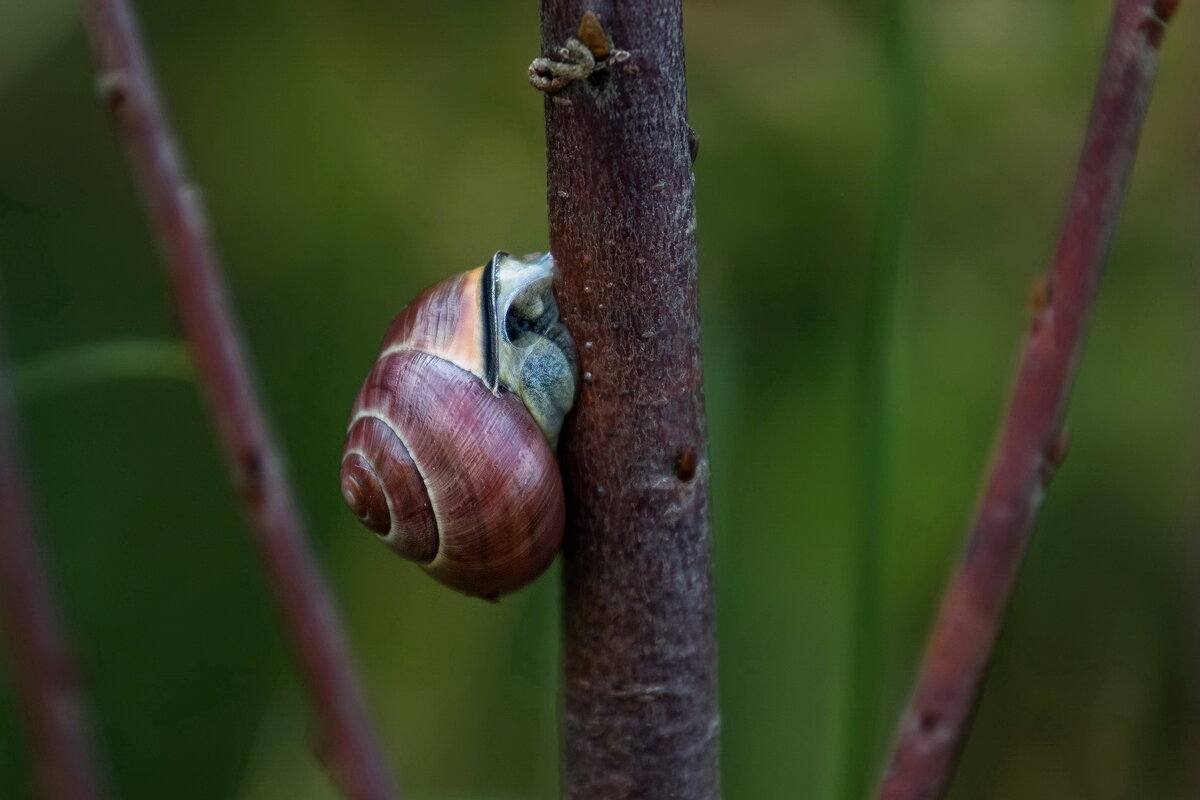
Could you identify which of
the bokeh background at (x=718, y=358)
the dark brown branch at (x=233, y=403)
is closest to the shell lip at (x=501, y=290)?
the dark brown branch at (x=233, y=403)

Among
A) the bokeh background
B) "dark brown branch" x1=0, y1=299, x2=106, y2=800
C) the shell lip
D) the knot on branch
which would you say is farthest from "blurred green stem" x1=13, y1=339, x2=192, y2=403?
the bokeh background

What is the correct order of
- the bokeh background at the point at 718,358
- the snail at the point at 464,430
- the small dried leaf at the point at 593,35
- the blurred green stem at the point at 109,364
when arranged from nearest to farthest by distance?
the small dried leaf at the point at 593,35
the snail at the point at 464,430
the blurred green stem at the point at 109,364
the bokeh background at the point at 718,358

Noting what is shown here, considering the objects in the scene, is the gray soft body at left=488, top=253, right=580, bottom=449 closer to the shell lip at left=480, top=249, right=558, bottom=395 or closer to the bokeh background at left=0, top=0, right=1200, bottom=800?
the shell lip at left=480, top=249, right=558, bottom=395

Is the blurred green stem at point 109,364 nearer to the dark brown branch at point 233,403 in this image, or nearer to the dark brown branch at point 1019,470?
the dark brown branch at point 233,403

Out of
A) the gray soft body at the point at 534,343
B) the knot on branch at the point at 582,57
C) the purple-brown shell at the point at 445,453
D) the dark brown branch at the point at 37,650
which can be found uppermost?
the knot on branch at the point at 582,57

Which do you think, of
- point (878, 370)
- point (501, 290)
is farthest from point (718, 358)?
point (501, 290)

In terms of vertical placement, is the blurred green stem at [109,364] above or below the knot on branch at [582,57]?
below

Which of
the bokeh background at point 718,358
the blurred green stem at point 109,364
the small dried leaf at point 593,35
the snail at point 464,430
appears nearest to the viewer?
the small dried leaf at point 593,35
